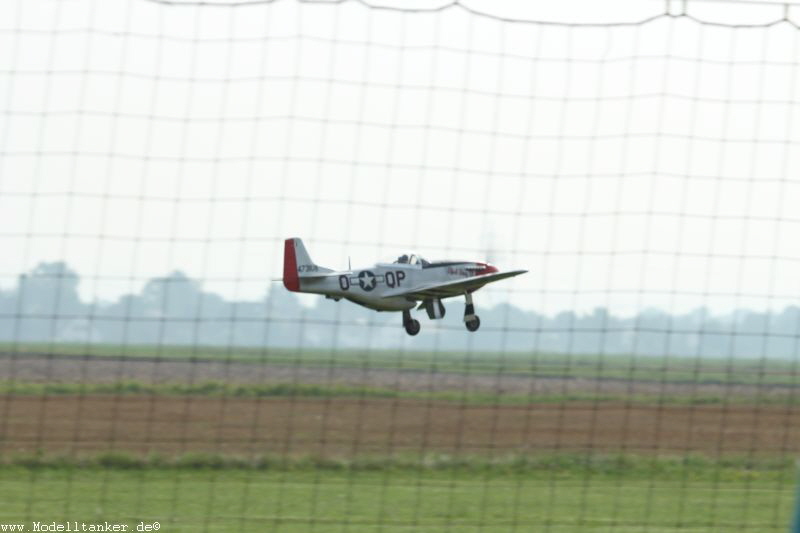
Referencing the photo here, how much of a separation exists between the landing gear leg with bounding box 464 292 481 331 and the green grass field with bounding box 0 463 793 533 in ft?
5.33

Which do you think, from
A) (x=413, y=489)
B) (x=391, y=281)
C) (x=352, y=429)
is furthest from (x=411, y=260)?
(x=352, y=429)

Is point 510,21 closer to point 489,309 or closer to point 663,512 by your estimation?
point 489,309

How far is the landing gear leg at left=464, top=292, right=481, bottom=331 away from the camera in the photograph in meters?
11.6

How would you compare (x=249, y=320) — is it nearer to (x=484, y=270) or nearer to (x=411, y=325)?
(x=411, y=325)

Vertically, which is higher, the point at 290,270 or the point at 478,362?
the point at 290,270

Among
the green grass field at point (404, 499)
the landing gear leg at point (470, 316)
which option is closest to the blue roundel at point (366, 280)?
the green grass field at point (404, 499)

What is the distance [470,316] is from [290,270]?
4194mm

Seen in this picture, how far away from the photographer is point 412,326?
14227 mm

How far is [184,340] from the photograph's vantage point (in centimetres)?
1016

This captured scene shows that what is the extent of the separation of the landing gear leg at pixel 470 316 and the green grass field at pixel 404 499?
1624 mm

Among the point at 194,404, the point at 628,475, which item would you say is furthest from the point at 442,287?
the point at 194,404

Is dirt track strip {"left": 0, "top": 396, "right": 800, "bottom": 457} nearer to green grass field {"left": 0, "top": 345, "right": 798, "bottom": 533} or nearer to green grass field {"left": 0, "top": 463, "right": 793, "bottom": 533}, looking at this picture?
green grass field {"left": 0, "top": 345, "right": 798, "bottom": 533}

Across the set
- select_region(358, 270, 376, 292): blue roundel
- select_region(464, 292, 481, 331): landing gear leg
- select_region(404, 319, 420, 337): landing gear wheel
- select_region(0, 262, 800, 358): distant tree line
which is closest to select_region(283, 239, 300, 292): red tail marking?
select_region(358, 270, 376, 292): blue roundel

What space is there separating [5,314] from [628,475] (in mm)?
9131
